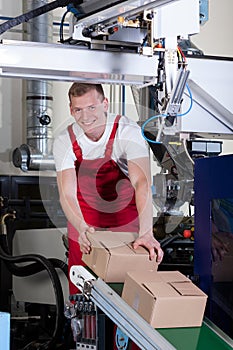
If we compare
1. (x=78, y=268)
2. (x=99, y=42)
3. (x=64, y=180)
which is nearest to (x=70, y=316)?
(x=78, y=268)

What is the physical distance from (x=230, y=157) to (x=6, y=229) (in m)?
2.32

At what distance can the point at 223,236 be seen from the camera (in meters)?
2.41

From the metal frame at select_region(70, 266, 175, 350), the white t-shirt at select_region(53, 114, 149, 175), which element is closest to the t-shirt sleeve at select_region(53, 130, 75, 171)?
the white t-shirt at select_region(53, 114, 149, 175)

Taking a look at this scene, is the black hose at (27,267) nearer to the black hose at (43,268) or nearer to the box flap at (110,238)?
the black hose at (43,268)

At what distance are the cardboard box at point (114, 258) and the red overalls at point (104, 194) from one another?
0.42 metres

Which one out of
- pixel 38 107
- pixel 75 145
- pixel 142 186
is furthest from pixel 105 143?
pixel 38 107

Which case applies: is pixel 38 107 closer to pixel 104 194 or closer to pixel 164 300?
pixel 104 194

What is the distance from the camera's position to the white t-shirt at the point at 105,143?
2875 millimetres

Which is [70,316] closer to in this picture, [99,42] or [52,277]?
[99,42]

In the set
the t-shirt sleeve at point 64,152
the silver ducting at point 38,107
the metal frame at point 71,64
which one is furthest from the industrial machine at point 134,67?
the silver ducting at point 38,107

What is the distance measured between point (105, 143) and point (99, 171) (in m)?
0.22

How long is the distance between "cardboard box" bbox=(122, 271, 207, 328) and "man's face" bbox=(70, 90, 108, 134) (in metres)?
0.73

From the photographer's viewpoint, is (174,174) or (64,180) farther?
(174,174)

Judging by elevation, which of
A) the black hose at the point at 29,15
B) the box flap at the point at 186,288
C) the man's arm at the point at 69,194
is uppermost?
the black hose at the point at 29,15
